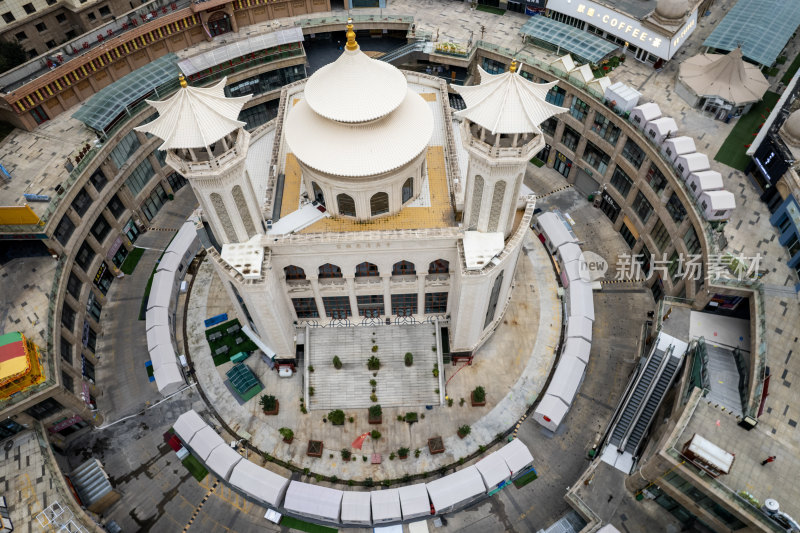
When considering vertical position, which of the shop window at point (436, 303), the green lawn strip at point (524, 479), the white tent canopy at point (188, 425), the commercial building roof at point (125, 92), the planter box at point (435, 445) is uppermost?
the commercial building roof at point (125, 92)

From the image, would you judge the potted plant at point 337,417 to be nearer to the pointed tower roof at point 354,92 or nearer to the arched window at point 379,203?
the arched window at point 379,203

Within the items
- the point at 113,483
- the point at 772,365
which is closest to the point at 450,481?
the point at 772,365

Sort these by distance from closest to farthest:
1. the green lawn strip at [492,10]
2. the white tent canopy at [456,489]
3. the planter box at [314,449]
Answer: the white tent canopy at [456,489], the planter box at [314,449], the green lawn strip at [492,10]

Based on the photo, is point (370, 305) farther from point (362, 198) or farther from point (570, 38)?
point (570, 38)

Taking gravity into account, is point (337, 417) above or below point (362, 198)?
below

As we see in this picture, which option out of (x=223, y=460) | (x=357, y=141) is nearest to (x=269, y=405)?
(x=223, y=460)

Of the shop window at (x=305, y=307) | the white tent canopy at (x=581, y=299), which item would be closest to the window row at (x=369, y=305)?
the shop window at (x=305, y=307)
